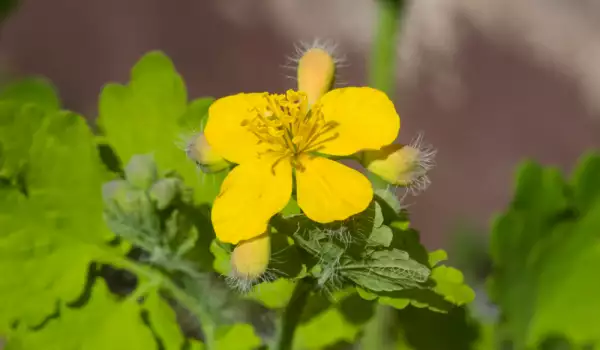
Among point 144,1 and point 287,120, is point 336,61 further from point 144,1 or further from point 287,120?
point 144,1

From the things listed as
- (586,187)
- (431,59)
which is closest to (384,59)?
(586,187)

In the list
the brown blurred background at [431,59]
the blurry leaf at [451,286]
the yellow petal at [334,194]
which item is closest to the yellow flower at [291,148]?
the yellow petal at [334,194]

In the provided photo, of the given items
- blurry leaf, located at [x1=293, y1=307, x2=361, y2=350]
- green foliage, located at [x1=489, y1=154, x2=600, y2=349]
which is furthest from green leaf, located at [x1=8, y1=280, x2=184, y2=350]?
green foliage, located at [x1=489, y1=154, x2=600, y2=349]

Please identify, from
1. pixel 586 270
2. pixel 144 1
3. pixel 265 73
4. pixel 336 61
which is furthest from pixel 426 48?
pixel 336 61

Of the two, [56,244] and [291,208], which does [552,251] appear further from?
[56,244]

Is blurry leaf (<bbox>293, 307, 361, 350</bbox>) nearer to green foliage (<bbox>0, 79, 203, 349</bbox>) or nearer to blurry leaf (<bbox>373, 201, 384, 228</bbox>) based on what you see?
green foliage (<bbox>0, 79, 203, 349</bbox>)
